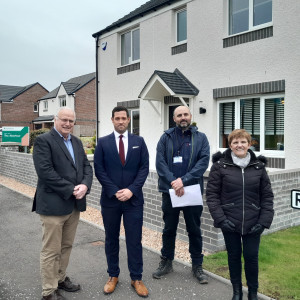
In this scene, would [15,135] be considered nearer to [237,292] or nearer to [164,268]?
[164,268]

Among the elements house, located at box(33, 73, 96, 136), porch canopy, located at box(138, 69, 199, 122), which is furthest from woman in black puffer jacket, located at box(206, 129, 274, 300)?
house, located at box(33, 73, 96, 136)

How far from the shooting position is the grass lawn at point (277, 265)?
156 inches

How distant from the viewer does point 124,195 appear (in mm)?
3859

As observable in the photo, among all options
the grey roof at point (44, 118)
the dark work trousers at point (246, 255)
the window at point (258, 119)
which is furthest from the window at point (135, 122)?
the grey roof at point (44, 118)

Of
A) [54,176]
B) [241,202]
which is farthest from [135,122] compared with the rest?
[241,202]

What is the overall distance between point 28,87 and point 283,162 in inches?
1796

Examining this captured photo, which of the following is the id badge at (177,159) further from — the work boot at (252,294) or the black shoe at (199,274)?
the work boot at (252,294)

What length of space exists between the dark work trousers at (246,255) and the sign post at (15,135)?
13.2m

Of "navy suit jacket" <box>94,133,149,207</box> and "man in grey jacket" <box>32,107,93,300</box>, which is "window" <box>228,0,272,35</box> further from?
"man in grey jacket" <box>32,107,93,300</box>

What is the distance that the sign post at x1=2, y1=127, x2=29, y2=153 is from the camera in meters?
14.9

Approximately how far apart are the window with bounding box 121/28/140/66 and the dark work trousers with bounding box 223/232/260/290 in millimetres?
11193

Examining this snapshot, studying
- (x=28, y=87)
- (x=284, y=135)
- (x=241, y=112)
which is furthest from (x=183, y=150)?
(x=28, y=87)

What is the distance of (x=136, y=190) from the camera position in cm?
396

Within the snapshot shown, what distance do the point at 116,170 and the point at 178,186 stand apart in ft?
2.51
